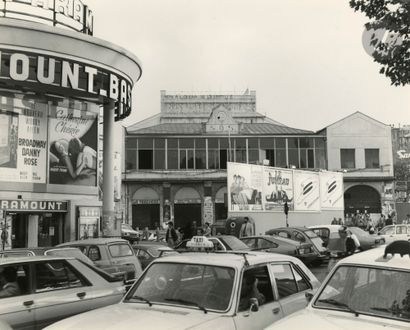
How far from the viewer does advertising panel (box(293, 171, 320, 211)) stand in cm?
3350

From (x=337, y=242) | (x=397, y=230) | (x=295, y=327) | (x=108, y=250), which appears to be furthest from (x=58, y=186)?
(x=295, y=327)

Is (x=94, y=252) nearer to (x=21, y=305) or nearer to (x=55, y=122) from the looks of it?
(x=21, y=305)

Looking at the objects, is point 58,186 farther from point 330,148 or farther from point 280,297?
point 330,148

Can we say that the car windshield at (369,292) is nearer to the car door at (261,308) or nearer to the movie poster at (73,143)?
the car door at (261,308)

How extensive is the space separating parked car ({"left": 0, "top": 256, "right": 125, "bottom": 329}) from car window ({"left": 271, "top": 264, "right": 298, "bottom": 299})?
2.42 m

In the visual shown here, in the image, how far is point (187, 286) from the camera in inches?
209

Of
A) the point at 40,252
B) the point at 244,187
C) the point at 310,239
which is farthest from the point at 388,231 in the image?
the point at 40,252

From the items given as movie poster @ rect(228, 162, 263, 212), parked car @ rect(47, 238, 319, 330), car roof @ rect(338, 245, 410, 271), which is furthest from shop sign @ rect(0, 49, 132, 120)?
car roof @ rect(338, 245, 410, 271)

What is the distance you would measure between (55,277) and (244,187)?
22.4 m

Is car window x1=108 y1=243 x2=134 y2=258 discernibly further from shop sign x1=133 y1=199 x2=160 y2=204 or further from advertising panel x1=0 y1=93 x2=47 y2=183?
shop sign x1=133 y1=199 x2=160 y2=204

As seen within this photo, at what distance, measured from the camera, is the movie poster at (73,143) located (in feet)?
64.2

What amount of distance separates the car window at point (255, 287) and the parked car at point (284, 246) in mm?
11055

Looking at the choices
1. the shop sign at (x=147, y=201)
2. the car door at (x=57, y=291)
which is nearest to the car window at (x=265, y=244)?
the car door at (x=57, y=291)

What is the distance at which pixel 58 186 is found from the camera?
19.4 m
